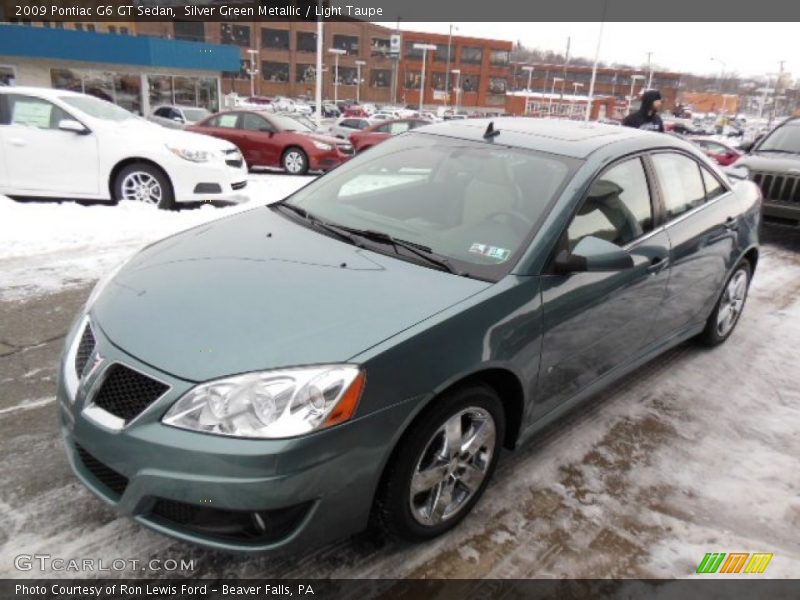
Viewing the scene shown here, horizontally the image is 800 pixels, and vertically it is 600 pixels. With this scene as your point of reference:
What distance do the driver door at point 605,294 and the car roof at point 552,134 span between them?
184 mm

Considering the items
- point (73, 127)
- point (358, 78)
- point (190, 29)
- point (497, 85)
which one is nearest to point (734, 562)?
point (73, 127)

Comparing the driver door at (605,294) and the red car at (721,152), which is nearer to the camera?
the driver door at (605,294)

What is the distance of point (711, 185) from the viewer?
4195 mm

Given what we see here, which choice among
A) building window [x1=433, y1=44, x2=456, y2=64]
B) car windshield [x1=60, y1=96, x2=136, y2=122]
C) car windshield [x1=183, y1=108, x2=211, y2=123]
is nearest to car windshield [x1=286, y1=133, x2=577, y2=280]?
car windshield [x1=60, y1=96, x2=136, y2=122]

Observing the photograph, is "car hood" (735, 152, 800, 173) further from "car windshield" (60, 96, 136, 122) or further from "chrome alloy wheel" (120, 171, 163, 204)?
"car windshield" (60, 96, 136, 122)

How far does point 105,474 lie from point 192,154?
638 centimetres

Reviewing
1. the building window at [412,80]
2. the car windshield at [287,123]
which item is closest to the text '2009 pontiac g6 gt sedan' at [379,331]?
the car windshield at [287,123]

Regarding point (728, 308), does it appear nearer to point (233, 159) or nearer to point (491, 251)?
point (491, 251)

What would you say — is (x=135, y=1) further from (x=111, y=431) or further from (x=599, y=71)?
(x=599, y=71)

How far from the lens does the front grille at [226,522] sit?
2014 mm

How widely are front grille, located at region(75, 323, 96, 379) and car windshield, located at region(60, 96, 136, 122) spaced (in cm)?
639

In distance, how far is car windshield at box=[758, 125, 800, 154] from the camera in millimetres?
9086

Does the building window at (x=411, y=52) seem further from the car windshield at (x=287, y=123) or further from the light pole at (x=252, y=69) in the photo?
the car windshield at (x=287, y=123)

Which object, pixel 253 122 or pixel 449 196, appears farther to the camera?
pixel 253 122
